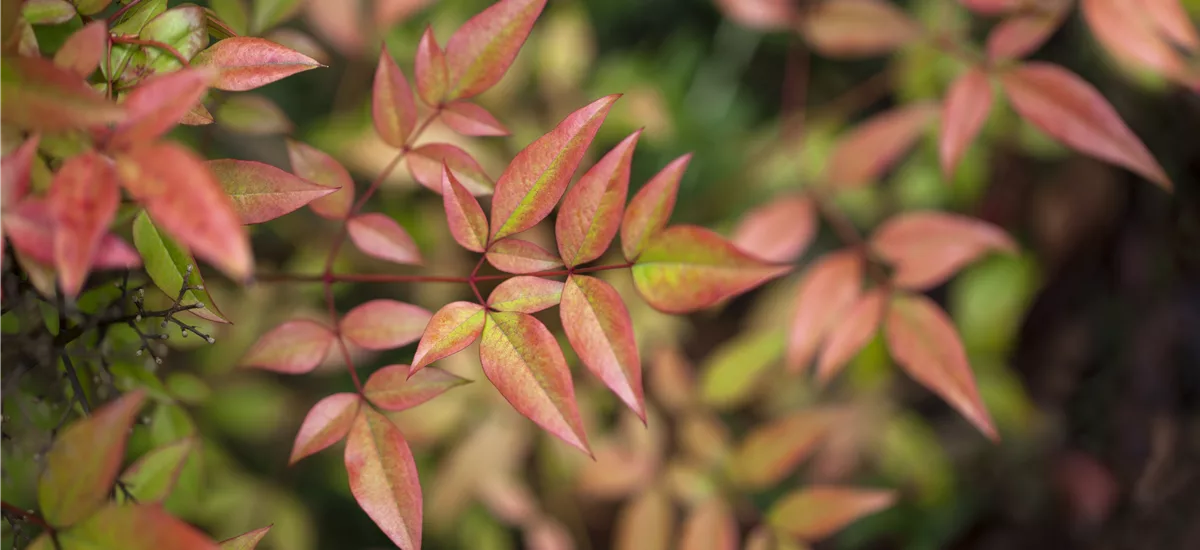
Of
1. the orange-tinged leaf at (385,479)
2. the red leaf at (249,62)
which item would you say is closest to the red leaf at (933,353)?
the orange-tinged leaf at (385,479)

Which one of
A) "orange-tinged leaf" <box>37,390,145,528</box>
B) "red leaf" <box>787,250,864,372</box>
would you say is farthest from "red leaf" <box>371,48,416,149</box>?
"red leaf" <box>787,250,864,372</box>

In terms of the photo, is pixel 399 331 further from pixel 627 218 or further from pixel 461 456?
pixel 461 456

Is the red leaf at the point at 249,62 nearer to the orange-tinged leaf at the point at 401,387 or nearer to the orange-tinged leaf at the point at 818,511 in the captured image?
the orange-tinged leaf at the point at 401,387

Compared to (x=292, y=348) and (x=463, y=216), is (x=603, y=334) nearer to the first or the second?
(x=463, y=216)

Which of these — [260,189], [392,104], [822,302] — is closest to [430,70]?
[392,104]

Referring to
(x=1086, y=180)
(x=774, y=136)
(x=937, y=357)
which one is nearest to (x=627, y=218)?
(x=937, y=357)

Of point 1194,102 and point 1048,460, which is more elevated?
point 1194,102
